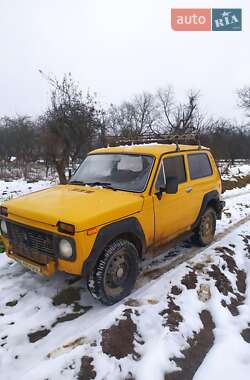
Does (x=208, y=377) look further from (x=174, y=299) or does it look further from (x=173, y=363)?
(x=174, y=299)

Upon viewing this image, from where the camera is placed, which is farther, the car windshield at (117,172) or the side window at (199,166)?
the side window at (199,166)

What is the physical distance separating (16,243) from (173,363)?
2492mm

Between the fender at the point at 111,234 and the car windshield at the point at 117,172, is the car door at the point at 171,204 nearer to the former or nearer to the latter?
the car windshield at the point at 117,172

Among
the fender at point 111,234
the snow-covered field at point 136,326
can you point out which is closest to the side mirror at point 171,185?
the fender at point 111,234

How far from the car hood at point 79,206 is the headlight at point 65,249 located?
0.24 meters

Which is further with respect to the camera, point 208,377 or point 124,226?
Answer: point 124,226

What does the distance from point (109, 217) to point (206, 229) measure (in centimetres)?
312

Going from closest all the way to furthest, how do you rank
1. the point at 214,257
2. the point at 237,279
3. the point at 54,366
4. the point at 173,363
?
1. the point at 54,366
2. the point at 173,363
3. the point at 237,279
4. the point at 214,257

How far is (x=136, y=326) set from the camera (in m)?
3.53

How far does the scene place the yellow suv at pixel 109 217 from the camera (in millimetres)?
3557

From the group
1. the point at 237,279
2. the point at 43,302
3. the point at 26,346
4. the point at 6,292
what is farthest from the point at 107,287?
the point at 237,279

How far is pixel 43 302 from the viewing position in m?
4.00

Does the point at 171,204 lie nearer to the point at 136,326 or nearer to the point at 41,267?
the point at 136,326

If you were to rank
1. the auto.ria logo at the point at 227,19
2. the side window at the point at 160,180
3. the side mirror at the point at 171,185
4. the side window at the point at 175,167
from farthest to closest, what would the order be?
the auto.ria logo at the point at 227,19 → the side window at the point at 175,167 → the side window at the point at 160,180 → the side mirror at the point at 171,185
